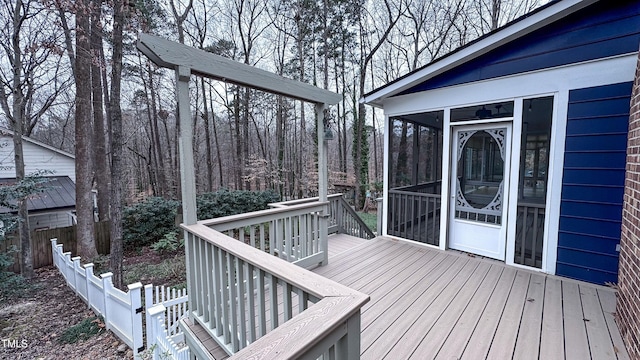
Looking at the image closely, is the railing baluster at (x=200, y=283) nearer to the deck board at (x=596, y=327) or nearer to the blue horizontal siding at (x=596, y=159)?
the deck board at (x=596, y=327)

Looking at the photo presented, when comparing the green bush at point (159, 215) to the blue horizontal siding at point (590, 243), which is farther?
the green bush at point (159, 215)

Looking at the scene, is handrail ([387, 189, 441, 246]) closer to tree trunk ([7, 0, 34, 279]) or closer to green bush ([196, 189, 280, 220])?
green bush ([196, 189, 280, 220])

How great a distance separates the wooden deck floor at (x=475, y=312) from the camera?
209 centimetres

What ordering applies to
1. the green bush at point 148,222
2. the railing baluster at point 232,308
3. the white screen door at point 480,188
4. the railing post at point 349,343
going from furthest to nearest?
the green bush at point 148,222 → the white screen door at point 480,188 → the railing baluster at point 232,308 → the railing post at point 349,343

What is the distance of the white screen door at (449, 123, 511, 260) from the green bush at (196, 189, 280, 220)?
6233 mm

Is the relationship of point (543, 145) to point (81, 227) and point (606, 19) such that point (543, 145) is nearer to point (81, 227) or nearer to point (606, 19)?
point (606, 19)

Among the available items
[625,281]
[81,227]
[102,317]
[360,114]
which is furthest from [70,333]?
[360,114]

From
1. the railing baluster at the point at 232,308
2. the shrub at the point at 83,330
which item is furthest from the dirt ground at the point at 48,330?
the railing baluster at the point at 232,308

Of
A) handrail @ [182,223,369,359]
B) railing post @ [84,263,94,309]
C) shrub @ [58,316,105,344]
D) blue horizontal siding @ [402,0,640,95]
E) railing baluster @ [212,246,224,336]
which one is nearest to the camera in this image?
handrail @ [182,223,369,359]

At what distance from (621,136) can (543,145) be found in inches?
26.0

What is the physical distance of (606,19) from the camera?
3055 millimetres

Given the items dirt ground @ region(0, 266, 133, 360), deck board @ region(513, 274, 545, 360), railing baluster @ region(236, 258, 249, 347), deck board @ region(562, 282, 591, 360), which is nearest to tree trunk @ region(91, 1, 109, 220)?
dirt ground @ region(0, 266, 133, 360)

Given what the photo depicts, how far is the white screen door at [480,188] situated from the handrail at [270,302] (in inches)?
137

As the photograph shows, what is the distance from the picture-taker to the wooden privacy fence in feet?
21.0
